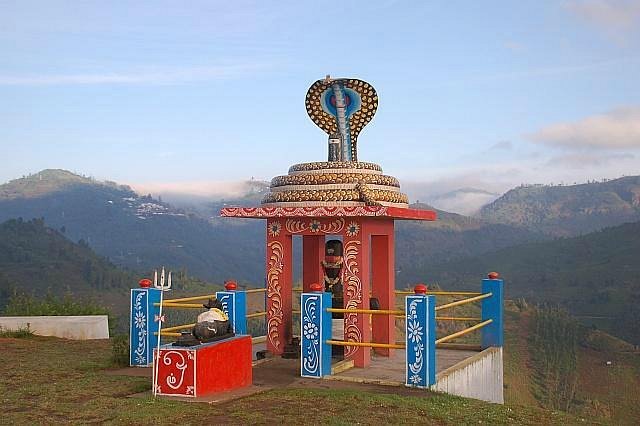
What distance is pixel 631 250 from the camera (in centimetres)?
7400

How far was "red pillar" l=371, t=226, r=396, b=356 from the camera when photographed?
1230 centimetres

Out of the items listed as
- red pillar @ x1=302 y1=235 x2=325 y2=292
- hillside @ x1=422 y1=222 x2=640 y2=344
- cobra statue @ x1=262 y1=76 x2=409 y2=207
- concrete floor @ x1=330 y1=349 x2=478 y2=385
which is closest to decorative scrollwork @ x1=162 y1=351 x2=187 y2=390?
concrete floor @ x1=330 y1=349 x2=478 y2=385

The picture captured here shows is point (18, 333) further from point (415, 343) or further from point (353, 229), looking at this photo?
point (415, 343)

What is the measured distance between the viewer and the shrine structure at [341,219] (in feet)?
36.9

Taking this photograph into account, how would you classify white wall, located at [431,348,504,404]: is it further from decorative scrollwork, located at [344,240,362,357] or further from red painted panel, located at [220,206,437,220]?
red painted panel, located at [220,206,437,220]

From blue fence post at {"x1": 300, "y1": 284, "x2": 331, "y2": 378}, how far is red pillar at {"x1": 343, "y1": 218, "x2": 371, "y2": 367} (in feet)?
3.21

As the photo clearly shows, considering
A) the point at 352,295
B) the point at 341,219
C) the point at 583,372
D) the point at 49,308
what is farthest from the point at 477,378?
the point at 583,372

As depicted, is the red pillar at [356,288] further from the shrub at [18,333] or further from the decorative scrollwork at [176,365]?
the shrub at [18,333]

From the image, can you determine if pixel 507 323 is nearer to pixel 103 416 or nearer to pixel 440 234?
pixel 103 416

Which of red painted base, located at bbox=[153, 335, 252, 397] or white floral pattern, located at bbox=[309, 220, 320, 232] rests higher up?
white floral pattern, located at bbox=[309, 220, 320, 232]

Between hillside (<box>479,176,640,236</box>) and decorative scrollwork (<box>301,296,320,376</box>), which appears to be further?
hillside (<box>479,176,640,236</box>)

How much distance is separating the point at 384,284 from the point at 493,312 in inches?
81.7

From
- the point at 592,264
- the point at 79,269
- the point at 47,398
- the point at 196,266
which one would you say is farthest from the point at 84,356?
the point at 196,266

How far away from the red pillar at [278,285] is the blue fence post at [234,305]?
66cm
